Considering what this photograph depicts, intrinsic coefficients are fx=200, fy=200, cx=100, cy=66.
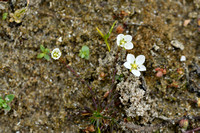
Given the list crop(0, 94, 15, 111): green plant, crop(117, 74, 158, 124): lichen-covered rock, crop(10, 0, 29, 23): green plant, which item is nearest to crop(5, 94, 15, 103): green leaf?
crop(0, 94, 15, 111): green plant

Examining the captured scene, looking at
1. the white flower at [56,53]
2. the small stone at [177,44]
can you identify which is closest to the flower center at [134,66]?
the small stone at [177,44]

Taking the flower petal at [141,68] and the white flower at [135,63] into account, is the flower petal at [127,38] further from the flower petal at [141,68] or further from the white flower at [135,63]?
the flower petal at [141,68]

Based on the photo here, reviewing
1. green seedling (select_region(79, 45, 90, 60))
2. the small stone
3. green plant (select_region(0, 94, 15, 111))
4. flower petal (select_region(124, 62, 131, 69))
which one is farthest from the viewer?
the small stone

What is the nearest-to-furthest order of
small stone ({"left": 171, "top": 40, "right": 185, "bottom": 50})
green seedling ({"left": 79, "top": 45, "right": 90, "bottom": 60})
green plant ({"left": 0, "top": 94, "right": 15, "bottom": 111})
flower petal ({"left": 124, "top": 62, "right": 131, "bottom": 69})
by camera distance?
green plant ({"left": 0, "top": 94, "right": 15, "bottom": 111}) < flower petal ({"left": 124, "top": 62, "right": 131, "bottom": 69}) < green seedling ({"left": 79, "top": 45, "right": 90, "bottom": 60}) < small stone ({"left": 171, "top": 40, "right": 185, "bottom": 50})

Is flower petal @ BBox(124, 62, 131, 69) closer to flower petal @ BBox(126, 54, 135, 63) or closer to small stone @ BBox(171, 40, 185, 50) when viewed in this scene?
flower petal @ BBox(126, 54, 135, 63)

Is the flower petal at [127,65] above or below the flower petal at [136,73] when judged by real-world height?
above

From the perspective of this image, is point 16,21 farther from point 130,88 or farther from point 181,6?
point 181,6

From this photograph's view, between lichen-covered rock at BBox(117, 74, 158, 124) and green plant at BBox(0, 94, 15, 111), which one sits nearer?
green plant at BBox(0, 94, 15, 111)

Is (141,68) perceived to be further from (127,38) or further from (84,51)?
(84,51)

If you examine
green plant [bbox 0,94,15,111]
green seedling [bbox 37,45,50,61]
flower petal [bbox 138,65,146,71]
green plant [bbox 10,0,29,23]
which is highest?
Answer: green plant [bbox 10,0,29,23]

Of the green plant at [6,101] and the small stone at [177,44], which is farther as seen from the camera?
the small stone at [177,44]
